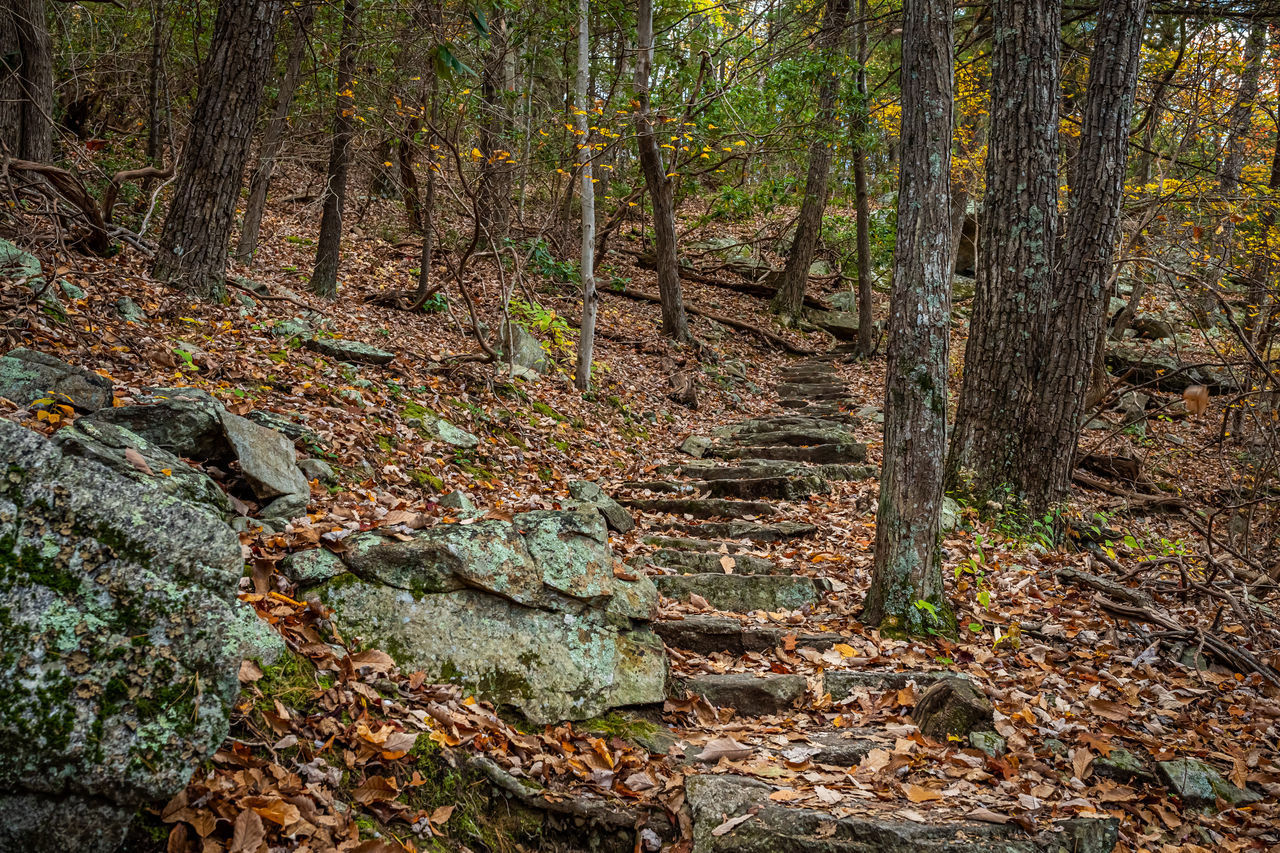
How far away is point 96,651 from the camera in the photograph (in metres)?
2.11

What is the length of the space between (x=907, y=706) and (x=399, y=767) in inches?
97.8

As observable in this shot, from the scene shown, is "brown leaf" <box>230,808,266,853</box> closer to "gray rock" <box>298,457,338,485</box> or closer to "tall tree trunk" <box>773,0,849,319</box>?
"gray rock" <box>298,457,338,485</box>

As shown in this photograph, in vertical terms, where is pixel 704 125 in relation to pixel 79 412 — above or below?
above

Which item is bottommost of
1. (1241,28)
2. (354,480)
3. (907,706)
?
(907,706)

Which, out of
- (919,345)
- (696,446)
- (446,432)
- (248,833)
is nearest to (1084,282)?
(919,345)

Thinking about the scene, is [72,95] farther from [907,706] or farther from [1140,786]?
[1140,786]

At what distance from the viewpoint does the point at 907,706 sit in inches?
150

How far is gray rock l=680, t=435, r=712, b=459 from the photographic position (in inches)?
370

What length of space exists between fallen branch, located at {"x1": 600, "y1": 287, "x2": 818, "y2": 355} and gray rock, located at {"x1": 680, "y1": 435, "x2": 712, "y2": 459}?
20.9 ft

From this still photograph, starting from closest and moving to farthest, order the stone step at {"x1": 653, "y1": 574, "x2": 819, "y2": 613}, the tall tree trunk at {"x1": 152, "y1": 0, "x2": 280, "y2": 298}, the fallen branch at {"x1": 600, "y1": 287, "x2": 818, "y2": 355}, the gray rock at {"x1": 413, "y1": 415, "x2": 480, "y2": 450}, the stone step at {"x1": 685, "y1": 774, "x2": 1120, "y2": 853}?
the stone step at {"x1": 685, "y1": 774, "x2": 1120, "y2": 853} < the stone step at {"x1": 653, "y1": 574, "x2": 819, "y2": 613} < the gray rock at {"x1": 413, "y1": 415, "x2": 480, "y2": 450} < the tall tree trunk at {"x1": 152, "y1": 0, "x2": 280, "y2": 298} < the fallen branch at {"x1": 600, "y1": 287, "x2": 818, "y2": 355}

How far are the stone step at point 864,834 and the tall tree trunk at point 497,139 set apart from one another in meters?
7.60

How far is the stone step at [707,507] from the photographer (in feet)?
22.8

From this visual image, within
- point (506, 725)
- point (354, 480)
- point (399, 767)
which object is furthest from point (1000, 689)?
point (354, 480)

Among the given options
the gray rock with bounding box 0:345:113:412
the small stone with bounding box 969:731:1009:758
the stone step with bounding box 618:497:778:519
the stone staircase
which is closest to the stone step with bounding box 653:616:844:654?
the stone staircase
